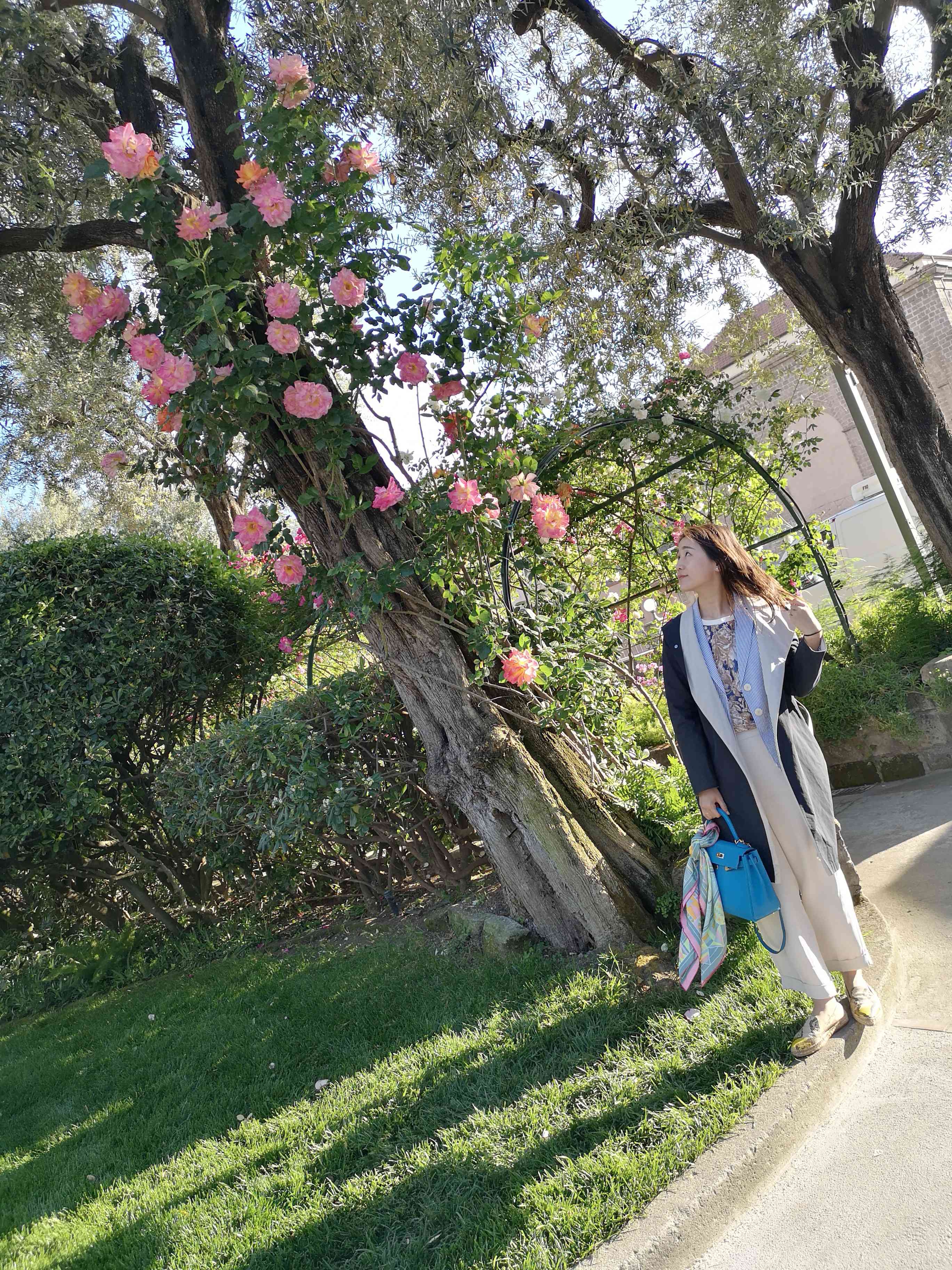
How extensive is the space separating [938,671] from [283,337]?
4440 mm

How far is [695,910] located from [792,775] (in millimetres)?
580

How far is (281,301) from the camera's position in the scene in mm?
3484

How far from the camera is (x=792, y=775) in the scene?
121 inches

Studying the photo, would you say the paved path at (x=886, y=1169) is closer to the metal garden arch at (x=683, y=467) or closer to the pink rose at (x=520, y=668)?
the pink rose at (x=520, y=668)

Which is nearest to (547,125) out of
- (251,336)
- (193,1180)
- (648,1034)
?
(251,336)

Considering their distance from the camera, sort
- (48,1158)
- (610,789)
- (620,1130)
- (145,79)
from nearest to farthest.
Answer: (620,1130) → (48,1158) → (610,789) → (145,79)

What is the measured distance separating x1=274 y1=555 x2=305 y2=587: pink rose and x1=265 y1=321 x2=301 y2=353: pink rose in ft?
3.05

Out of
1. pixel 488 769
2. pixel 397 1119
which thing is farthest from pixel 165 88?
pixel 397 1119

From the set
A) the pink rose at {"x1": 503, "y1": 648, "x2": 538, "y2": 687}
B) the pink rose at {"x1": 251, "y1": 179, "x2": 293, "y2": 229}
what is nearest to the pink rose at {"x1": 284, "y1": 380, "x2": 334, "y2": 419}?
the pink rose at {"x1": 251, "y1": 179, "x2": 293, "y2": 229}

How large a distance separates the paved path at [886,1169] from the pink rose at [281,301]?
340cm

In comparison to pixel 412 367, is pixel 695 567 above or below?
below

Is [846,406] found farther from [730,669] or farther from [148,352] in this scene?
[148,352]

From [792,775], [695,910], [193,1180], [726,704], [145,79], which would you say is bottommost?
[193,1180]

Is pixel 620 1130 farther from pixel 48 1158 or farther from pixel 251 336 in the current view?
pixel 251 336
